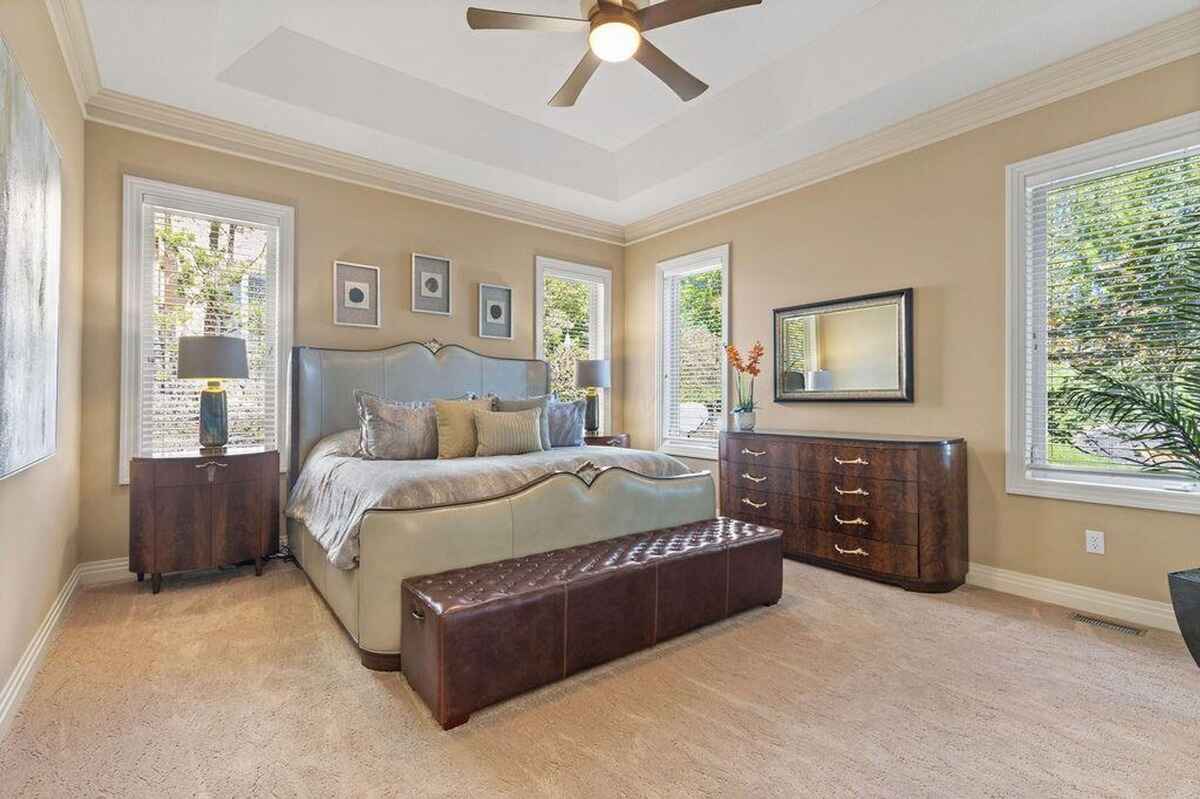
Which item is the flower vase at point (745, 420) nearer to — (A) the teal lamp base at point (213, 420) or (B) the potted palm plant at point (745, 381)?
(B) the potted palm plant at point (745, 381)

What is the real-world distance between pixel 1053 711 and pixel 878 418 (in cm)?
213

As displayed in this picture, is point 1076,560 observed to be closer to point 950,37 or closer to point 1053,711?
point 1053,711

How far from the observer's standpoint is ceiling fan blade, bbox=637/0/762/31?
2473 millimetres

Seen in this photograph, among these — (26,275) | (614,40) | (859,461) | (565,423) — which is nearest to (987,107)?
(859,461)

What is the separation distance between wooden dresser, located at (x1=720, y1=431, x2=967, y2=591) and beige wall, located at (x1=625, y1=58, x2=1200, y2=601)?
1.02 ft

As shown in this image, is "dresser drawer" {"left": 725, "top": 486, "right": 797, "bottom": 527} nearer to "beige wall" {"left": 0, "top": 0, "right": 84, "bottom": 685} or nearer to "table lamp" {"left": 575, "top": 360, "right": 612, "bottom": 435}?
"table lamp" {"left": 575, "top": 360, "right": 612, "bottom": 435}

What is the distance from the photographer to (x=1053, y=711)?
2.04m

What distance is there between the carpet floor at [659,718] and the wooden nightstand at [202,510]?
40 centimetres

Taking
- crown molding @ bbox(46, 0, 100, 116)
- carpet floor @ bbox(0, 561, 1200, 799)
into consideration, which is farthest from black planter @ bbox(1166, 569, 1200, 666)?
crown molding @ bbox(46, 0, 100, 116)

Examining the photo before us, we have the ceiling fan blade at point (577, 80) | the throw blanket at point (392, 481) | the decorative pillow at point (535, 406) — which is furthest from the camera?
the decorative pillow at point (535, 406)

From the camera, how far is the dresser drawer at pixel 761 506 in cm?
385

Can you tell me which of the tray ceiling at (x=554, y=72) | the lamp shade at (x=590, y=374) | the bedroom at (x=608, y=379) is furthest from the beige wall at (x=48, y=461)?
the lamp shade at (x=590, y=374)

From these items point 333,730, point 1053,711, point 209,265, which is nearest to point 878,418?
point 1053,711

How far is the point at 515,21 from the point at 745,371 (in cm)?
291
